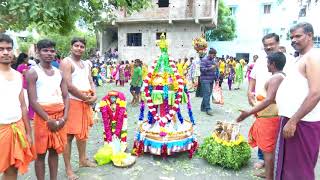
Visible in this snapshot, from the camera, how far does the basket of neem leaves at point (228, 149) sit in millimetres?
4664

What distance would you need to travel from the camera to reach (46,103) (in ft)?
11.6

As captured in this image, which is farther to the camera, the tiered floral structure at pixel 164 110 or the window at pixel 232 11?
the window at pixel 232 11

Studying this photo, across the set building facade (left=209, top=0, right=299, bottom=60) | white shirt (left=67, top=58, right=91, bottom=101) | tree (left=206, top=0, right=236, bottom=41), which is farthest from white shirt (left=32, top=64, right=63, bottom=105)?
A: tree (left=206, top=0, right=236, bottom=41)

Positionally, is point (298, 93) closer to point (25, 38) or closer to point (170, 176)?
point (170, 176)

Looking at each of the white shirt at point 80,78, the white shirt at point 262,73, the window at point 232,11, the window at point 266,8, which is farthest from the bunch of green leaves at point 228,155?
the window at point 232,11

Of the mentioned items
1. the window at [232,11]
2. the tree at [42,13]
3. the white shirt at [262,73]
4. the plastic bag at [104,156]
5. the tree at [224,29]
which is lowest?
the plastic bag at [104,156]

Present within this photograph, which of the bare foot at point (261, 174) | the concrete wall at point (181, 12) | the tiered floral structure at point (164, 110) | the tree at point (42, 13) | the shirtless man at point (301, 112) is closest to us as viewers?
the shirtless man at point (301, 112)

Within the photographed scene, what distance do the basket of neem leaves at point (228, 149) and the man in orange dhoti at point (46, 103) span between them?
234 cm

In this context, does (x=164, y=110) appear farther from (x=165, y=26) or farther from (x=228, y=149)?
(x=165, y=26)

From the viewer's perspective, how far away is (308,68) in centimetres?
294

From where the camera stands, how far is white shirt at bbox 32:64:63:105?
11.4 ft

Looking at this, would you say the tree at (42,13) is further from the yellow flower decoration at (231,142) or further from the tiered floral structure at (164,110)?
the yellow flower decoration at (231,142)

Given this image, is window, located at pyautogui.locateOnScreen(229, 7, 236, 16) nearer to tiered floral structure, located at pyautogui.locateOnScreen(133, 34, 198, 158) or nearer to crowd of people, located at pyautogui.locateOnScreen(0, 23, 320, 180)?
tiered floral structure, located at pyautogui.locateOnScreen(133, 34, 198, 158)

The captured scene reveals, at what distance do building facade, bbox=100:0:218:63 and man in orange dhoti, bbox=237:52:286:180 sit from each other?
58.7 feet
